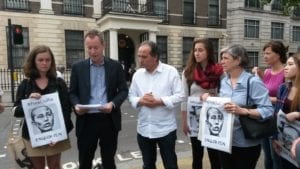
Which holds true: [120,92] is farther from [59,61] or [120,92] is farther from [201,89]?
[59,61]

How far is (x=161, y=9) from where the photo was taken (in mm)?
26500

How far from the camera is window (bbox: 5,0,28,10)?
20.9m

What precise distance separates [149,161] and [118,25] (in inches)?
750

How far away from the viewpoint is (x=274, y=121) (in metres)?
3.09

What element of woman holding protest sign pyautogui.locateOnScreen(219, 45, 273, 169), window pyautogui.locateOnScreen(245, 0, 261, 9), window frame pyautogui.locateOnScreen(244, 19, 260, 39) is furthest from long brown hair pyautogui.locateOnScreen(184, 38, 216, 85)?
window pyautogui.locateOnScreen(245, 0, 261, 9)

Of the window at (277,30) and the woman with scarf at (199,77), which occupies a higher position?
the window at (277,30)

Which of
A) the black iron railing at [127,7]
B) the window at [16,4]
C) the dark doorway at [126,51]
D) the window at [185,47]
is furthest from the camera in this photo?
the window at [185,47]

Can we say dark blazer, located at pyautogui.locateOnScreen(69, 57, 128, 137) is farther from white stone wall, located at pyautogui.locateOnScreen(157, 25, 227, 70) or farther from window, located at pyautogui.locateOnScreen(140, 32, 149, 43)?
white stone wall, located at pyautogui.locateOnScreen(157, 25, 227, 70)

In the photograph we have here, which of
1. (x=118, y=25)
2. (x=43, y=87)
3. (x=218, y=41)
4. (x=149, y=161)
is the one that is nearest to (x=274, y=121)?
(x=149, y=161)

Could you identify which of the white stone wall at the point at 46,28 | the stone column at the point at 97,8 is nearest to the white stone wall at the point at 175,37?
the stone column at the point at 97,8

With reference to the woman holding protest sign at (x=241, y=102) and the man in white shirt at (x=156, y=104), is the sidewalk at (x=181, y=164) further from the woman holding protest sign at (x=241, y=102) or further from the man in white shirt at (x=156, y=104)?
the woman holding protest sign at (x=241, y=102)

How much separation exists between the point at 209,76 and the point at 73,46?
20.4 metres

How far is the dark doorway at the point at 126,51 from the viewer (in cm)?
2579

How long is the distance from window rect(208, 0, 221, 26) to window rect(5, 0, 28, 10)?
49.3ft
